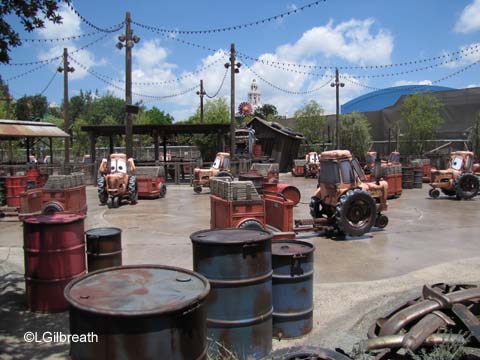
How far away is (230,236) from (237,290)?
61 cm

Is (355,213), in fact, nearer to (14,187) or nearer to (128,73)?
(14,187)

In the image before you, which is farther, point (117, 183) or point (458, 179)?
point (458, 179)

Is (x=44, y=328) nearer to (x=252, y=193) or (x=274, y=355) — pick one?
(x=274, y=355)

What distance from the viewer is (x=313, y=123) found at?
157ft

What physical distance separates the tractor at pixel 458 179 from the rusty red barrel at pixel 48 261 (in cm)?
1535

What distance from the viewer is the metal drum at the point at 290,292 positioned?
506cm

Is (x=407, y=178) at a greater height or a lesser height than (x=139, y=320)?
lesser

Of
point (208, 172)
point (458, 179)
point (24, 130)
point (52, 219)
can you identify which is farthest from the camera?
point (208, 172)

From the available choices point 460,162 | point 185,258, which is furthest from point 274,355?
point 460,162

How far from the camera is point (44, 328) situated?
541cm

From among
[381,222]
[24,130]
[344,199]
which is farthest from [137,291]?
[24,130]

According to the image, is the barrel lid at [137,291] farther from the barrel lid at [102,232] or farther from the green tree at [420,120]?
the green tree at [420,120]

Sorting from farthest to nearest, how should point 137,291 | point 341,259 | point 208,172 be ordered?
point 208,172 → point 341,259 → point 137,291

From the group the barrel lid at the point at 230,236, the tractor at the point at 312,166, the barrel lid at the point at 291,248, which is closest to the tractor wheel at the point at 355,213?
the barrel lid at the point at 291,248
